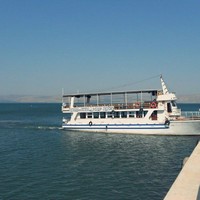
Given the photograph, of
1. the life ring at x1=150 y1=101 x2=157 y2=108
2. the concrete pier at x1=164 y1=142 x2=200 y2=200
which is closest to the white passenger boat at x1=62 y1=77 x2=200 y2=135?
the life ring at x1=150 y1=101 x2=157 y2=108

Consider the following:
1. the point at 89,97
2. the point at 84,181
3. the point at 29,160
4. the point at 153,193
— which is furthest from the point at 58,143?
the point at 153,193

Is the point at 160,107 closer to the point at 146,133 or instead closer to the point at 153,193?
the point at 146,133

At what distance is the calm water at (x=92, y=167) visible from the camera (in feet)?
73.2

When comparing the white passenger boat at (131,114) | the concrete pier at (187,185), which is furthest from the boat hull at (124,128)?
the concrete pier at (187,185)

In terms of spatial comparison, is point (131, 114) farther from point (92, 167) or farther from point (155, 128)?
point (92, 167)

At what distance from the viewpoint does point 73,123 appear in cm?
5919

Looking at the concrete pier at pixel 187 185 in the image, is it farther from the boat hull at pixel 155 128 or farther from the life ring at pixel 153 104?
the life ring at pixel 153 104

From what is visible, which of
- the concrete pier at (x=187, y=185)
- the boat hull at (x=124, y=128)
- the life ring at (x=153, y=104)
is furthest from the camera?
the life ring at (x=153, y=104)

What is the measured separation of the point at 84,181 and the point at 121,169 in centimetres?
488

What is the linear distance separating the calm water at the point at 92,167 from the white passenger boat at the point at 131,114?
2.30 metres

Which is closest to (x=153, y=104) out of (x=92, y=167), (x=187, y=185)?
(x=92, y=167)

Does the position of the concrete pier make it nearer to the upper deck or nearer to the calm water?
the calm water

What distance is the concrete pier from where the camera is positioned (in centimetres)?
1209

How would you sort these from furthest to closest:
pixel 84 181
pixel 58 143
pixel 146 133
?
1. pixel 146 133
2. pixel 58 143
3. pixel 84 181
